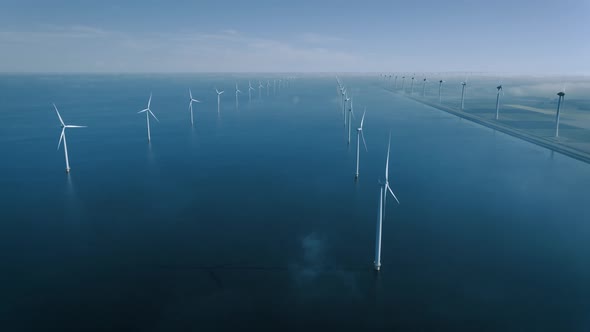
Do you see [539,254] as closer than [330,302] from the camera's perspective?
No

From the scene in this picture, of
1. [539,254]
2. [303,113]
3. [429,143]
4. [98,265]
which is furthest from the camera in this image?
[303,113]

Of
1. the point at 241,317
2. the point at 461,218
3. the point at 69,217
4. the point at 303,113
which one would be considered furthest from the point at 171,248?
the point at 303,113

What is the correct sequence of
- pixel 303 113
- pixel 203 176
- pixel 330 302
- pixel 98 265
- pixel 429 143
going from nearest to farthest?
pixel 330 302
pixel 98 265
pixel 203 176
pixel 429 143
pixel 303 113

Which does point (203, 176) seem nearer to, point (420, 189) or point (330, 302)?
point (420, 189)

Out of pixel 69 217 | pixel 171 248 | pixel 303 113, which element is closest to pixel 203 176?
pixel 69 217

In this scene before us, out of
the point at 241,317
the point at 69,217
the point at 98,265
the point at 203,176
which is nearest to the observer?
the point at 241,317

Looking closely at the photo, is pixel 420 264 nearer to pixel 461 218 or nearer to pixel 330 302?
pixel 330 302
